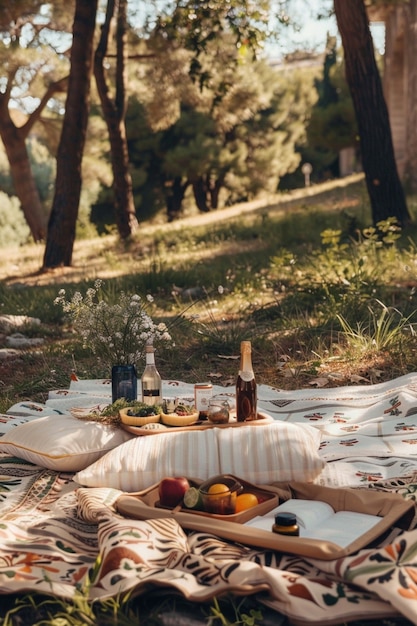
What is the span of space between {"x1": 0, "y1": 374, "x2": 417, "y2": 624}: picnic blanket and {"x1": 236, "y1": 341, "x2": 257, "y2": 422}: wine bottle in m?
0.40

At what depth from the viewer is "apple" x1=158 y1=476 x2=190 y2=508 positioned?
328cm

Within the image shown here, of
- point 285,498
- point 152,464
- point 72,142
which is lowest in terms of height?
point 285,498

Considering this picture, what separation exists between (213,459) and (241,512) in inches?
17.5

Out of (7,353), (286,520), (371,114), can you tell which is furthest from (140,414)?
(371,114)

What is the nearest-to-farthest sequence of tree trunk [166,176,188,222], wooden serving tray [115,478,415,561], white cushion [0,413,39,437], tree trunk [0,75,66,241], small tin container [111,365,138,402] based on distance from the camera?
wooden serving tray [115,478,415,561] < small tin container [111,365,138,402] < white cushion [0,413,39,437] < tree trunk [0,75,66,241] < tree trunk [166,176,188,222]

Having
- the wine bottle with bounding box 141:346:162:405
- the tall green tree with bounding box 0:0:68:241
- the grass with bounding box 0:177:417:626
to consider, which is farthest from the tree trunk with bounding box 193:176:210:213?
the wine bottle with bounding box 141:346:162:405

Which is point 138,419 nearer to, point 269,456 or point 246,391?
point 246,391

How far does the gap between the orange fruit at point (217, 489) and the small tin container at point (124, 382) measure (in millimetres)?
1249

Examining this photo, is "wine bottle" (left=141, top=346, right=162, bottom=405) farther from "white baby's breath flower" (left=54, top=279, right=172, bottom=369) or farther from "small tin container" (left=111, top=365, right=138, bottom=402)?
"white baby's breath flower" (left=54, top=279, right=172, bottom=369)

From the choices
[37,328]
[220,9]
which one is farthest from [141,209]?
[37,328]

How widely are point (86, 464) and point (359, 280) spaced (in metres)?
3.84

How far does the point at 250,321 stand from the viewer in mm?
7320

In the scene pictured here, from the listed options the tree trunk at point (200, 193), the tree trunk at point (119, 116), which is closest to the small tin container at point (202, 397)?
the tree trunk at point (119, 116)

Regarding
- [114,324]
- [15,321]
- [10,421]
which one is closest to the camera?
[10,421]
